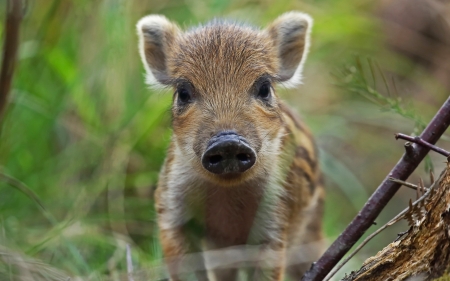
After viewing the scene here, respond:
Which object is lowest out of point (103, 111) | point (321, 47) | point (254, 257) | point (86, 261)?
point (86, 261)

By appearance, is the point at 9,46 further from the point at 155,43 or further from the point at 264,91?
the point at 264,91

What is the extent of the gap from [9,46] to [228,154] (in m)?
1.36

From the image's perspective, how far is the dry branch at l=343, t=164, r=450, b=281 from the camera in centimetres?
215

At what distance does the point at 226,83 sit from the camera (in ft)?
11.4

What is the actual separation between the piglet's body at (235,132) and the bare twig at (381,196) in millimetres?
588

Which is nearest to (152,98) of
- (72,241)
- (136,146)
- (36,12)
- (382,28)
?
(136,146)

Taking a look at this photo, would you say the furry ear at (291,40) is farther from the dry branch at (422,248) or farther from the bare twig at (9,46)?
the dry branch at (422,248)

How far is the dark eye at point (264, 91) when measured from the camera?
362cm

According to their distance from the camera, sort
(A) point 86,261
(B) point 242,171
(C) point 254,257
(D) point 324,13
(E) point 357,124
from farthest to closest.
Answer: (E) point 357,124 → (D) point 324,13 → (A) point 86,261 → (C) point 254,257 → (B) point 242,171

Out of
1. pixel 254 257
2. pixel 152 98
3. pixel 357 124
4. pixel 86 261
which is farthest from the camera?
pixel 357 124

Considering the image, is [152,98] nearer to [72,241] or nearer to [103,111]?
[103,111]

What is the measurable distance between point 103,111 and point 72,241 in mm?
1447

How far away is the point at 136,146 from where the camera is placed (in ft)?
17.4

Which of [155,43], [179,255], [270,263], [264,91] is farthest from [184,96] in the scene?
[270,263]
